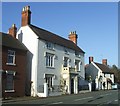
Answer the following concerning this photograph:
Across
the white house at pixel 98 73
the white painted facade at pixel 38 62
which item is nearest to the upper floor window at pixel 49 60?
the white painted facade at pixel 38 62

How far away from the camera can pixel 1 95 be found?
29641 mm

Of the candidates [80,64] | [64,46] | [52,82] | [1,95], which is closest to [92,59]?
[80,64]

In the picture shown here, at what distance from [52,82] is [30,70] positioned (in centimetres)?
447

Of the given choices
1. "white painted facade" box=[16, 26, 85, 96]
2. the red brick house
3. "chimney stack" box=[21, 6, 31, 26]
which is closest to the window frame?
"white painted facade" box=[16, 26, 85, 96]

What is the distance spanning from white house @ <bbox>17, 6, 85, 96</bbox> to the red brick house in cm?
255

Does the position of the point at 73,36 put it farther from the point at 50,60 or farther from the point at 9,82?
the point at 9,82

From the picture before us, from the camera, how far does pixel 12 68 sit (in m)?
32.4

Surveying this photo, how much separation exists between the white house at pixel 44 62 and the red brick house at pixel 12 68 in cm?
255

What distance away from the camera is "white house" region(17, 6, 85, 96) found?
121ft

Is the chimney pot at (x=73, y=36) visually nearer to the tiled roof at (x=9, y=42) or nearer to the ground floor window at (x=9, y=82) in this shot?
the tiled roof at (x=9, y=42)

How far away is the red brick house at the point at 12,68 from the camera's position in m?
31.0

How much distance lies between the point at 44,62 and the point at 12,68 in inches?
277

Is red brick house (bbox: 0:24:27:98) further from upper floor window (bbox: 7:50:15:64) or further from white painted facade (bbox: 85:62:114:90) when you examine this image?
white painted facade (bbox: 85:62:114:90)

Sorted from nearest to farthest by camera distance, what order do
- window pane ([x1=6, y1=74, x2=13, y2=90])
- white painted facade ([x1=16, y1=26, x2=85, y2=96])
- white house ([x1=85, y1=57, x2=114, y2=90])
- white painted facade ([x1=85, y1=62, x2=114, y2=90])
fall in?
1. window pane ([x1=6, y1=74, x2=13, y2=90])
2. white painted facade ([x1=16, y1=26, x2=85, y2=96])
3. white house ([x1=85, y1=57, x2=114, y2=90])
4. white painted facade ([x1=85, y1=62, x2=114, y2=90])
